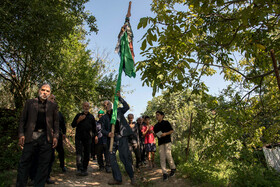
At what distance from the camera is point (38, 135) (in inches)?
150

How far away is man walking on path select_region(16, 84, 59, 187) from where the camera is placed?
365cm

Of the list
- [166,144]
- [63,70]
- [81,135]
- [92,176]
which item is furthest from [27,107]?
[63,70]

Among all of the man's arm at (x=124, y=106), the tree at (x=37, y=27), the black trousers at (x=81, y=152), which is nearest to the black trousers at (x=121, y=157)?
the man's arm at (x=124, y=106)

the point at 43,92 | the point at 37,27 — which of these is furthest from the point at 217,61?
the point at 37,27

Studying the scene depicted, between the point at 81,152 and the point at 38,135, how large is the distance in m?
2.22

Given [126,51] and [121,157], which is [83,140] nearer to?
[121,157]

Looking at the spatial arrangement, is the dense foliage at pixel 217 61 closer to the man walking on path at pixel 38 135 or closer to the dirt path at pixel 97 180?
the dirt path at pixel 97 180

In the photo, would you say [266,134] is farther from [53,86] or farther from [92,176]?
[53,86]

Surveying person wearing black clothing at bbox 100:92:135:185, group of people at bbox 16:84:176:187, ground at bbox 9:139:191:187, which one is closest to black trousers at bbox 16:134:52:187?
group of people at bbox 16:84:176:187

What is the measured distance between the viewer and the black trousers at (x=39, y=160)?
3611 mm

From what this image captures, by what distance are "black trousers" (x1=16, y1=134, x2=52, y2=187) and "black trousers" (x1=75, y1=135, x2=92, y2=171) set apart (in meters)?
1.87

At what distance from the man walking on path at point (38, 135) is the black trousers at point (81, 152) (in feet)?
5.82

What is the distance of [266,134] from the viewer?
20.7 ft

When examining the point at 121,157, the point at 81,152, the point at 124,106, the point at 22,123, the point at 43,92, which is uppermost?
the point at 43,92
